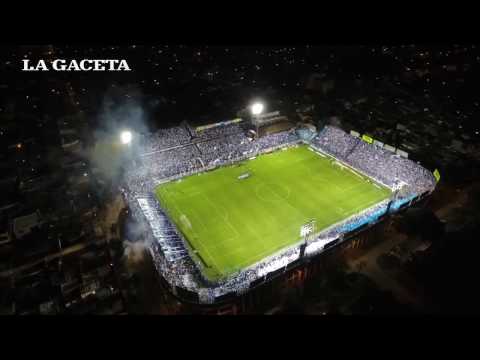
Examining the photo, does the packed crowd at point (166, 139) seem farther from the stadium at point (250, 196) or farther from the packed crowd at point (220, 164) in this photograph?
the stadium at point (250, 196)

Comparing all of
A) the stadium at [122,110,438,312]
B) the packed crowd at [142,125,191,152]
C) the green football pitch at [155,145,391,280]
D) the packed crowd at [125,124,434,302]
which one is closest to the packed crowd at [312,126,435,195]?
the packed crowd at [125,124,434,302]

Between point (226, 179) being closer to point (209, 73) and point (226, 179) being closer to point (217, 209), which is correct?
point (217, 209)

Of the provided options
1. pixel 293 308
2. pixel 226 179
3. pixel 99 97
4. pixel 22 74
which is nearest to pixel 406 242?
pixel 293 308

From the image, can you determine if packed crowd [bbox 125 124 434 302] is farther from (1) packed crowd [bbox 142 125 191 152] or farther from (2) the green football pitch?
(2) the green football pitch

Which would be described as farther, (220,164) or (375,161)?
(220,164)

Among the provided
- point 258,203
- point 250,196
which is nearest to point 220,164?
point 250,196

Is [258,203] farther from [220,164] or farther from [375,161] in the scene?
[375,161]
